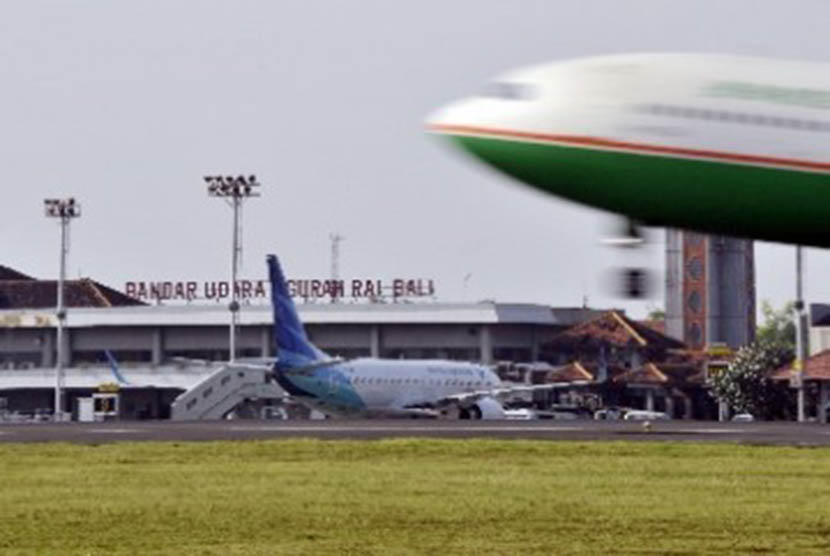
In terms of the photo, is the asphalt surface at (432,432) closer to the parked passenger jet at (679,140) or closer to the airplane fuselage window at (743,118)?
the parked passenger jet at (679,140)

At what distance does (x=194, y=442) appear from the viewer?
4766 inches

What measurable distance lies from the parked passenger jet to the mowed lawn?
9.43m

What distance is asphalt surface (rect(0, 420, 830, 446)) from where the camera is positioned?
126 meters

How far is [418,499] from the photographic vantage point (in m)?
79.1

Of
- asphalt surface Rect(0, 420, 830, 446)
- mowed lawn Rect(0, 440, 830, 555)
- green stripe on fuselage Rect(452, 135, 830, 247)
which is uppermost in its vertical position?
green stripe on fuselage Rect(452, 135, 830, 247)

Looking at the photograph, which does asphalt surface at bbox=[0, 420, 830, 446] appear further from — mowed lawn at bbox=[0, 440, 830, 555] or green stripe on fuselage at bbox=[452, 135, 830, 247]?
green stripe on fuselage at bbox=[452, 135, 830, 247]

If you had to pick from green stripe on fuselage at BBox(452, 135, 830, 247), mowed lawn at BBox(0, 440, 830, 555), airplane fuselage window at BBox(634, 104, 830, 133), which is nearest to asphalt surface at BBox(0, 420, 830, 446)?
mowed lawn at BBox(0, 440, 830, 555)

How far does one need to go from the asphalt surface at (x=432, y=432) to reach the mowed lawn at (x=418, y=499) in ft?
36.8

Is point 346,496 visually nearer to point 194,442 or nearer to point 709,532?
point 709,532

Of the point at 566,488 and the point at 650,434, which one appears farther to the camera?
the point at 650,434

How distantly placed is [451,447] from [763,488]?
3025cm

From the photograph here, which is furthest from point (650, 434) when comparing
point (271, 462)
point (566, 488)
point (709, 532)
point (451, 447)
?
point (709, 532)

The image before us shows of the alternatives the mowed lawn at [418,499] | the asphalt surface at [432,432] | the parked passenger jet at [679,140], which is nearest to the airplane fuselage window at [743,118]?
the parked passenger jet at [679,140]

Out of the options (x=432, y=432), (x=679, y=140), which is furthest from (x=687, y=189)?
(x=432, y=432)
